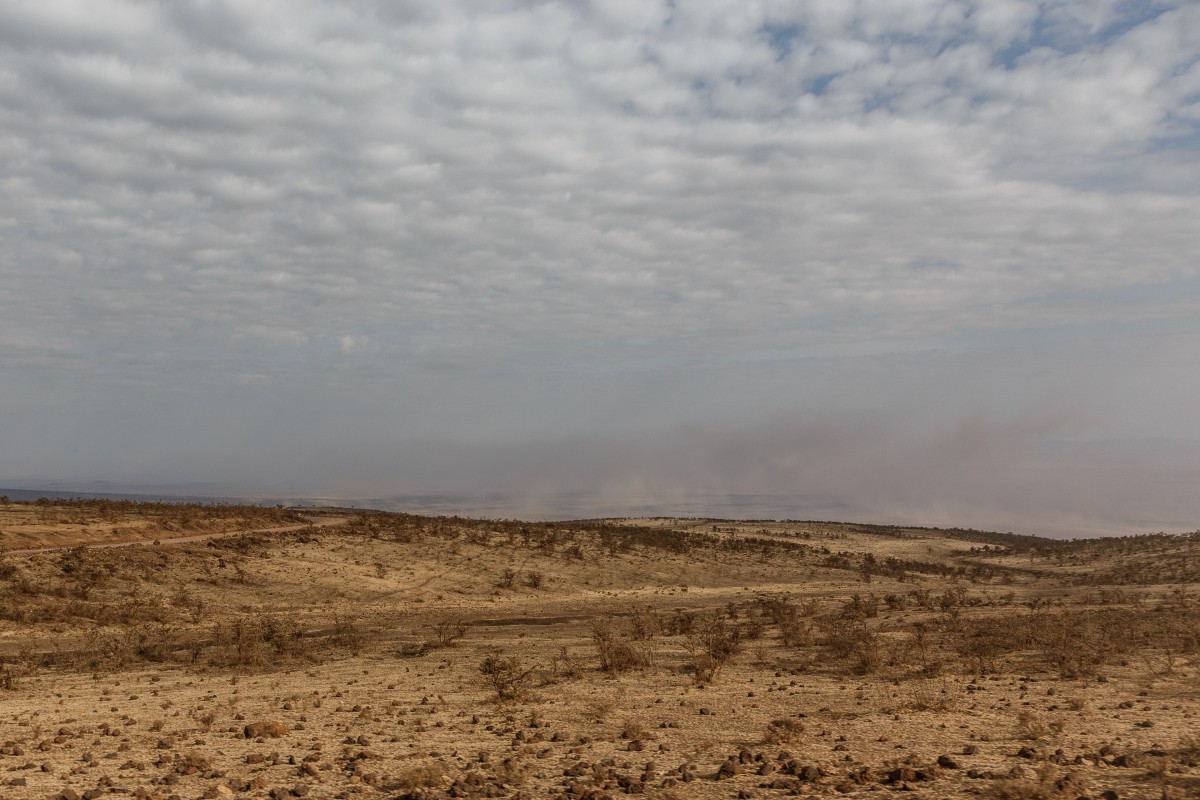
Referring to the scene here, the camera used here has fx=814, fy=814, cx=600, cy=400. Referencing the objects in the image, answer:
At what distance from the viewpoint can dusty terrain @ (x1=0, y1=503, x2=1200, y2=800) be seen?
8672 millimetres

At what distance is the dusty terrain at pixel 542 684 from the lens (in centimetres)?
867

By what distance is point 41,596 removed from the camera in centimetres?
2456

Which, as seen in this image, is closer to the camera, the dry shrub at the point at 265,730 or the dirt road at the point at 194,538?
the dry shrub at the point at 265,730

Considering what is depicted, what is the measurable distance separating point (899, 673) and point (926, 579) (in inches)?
1170

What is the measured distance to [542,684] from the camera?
46.5 feet

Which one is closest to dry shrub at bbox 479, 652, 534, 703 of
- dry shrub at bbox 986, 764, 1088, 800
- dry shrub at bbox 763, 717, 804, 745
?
dry shrub at bbox 763, 717, 804, 745

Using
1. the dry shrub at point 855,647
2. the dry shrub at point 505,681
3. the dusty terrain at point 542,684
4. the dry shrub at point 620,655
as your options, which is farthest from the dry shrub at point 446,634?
the dry shrub at point 855,647

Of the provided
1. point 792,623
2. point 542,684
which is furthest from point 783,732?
point 792,623

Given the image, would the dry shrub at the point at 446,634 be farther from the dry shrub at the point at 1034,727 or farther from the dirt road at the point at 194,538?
the dirt road at the point at 194,538

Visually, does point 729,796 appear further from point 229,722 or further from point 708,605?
point 708,605

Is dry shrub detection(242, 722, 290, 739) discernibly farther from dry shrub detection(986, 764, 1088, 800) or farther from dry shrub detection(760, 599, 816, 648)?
dry shrub detection(760, 599, 816, 648)

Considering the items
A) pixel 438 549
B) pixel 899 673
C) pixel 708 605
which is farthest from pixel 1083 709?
pixel 438 549

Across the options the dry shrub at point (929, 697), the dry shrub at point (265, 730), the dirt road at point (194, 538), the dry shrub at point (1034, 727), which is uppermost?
the dry shrub at point (1034, 727)

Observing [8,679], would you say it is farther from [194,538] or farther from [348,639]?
[194,538]
